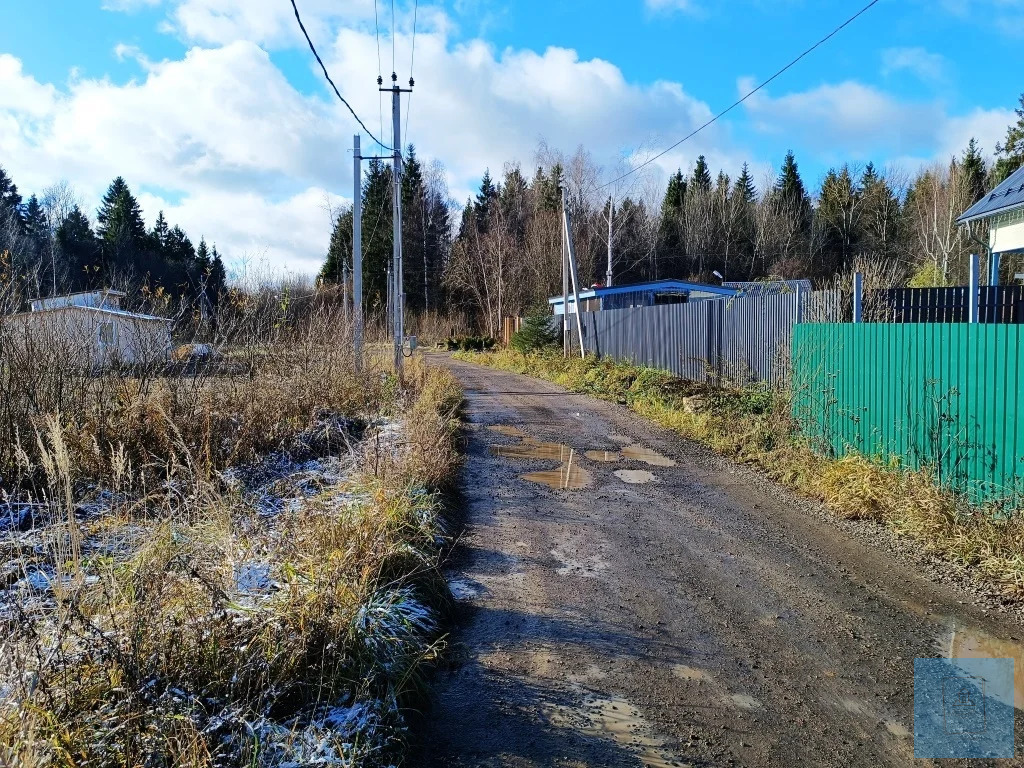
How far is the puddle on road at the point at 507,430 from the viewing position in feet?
34.7

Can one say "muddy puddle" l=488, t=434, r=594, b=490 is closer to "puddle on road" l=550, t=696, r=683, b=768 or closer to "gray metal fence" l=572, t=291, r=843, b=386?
"gray metal fence" l=572, t=291, r=843, b=386

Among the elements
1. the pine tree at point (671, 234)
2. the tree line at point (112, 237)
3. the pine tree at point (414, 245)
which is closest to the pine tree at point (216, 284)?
the tree line at point (112, 237)

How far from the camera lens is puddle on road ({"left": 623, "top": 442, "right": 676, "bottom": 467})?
8359mm

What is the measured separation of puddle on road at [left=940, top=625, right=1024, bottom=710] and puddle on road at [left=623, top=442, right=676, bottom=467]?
4560 mm

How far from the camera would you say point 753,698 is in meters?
3.13

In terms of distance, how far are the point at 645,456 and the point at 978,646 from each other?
17.2ft

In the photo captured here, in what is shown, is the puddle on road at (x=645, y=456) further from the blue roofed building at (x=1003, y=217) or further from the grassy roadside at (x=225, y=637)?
the blue roofed building at (x=1003, y=217)

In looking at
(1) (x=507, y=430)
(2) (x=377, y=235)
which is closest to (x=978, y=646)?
(1) (x=507, y=430)

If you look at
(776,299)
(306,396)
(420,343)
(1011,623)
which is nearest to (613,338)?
(776,299)

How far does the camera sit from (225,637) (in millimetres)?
2898

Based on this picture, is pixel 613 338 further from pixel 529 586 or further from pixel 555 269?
pixel 555 269

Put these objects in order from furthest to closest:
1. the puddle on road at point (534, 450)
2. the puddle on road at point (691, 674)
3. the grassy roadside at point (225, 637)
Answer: the puddle on road at point (534, 450)
the puddle on road at point (691, 674)
the grassy roadside at point (225, 637)

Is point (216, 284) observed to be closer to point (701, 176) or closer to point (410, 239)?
point (410, 239)

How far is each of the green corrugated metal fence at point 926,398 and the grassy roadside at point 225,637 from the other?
4369mm
